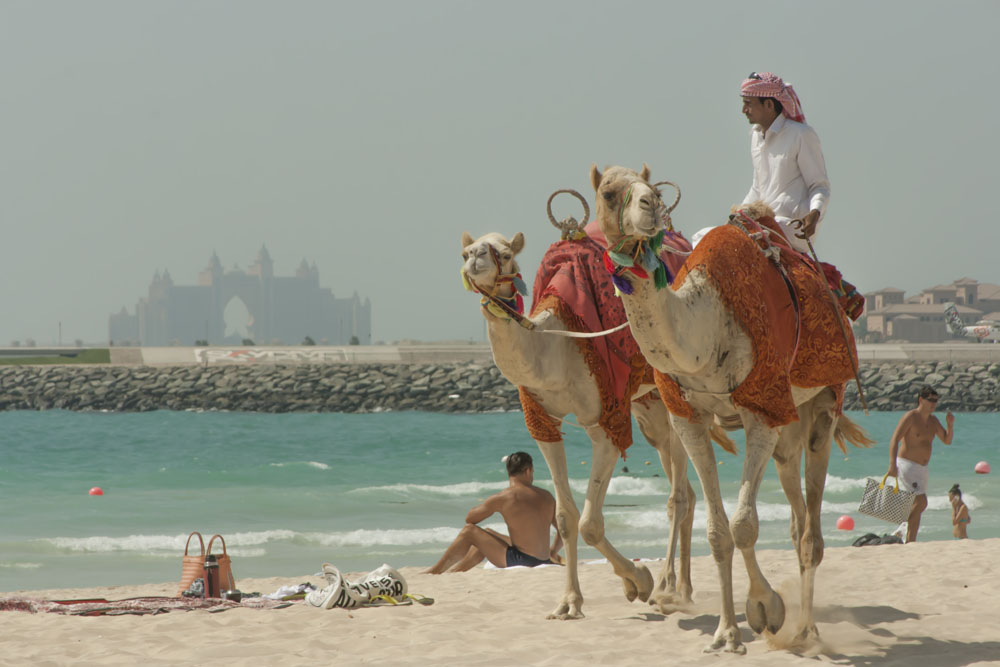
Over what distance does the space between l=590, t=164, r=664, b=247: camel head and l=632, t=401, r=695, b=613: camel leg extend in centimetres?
307

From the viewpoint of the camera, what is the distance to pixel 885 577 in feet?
30.7

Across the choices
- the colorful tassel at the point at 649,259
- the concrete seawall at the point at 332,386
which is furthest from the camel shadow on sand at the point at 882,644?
the concrete seawall at the point at 332,386

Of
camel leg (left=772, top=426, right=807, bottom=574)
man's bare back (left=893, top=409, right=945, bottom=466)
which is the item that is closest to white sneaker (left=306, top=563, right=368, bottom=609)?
camel leg (left=772, top=426, right=807, bottom=574)

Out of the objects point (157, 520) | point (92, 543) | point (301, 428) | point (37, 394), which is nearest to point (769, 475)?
point (157, 520)

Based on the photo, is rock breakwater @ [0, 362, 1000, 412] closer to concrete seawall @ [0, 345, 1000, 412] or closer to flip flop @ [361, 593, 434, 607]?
concrete seawall @ [0, 345, 1000, 412]

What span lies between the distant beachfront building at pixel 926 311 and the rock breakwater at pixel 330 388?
55934mm

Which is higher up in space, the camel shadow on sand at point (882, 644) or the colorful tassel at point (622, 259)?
the colorful tassel at point (622, 259)

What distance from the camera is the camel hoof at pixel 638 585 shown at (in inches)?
312

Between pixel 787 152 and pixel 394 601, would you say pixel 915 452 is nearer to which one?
pixel 787 152

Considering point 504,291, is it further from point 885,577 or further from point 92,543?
point 92,543

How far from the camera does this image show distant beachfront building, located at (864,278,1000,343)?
114125mm

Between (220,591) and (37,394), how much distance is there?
148 ft

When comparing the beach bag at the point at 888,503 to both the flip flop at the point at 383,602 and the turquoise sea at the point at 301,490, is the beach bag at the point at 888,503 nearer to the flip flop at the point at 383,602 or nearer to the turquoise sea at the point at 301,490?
the turquoise sea at the point at 301,490

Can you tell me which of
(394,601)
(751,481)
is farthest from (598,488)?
(394,601)
